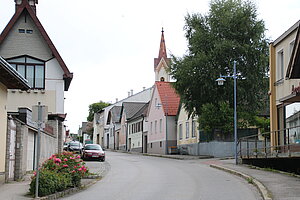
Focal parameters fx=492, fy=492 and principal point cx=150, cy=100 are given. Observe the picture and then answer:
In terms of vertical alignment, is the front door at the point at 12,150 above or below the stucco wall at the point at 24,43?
below

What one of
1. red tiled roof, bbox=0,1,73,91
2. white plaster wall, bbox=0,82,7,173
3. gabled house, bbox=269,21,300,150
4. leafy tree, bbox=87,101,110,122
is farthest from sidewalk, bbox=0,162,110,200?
leafy tree, bbox=87,101,110,122

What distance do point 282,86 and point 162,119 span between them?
30601 mm

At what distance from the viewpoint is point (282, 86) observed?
2612 cm

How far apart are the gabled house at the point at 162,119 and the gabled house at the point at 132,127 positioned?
169 inches

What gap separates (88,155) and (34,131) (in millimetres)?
12794

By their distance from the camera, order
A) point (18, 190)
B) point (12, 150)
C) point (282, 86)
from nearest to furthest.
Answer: point (18, 190)
point (12, 150)
point (282, 86)

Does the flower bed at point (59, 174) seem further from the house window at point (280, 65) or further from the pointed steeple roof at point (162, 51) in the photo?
the pointed steeple roof at point (162, 51)

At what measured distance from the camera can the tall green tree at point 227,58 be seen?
41.0 meters

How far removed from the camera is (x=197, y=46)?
41.8 m

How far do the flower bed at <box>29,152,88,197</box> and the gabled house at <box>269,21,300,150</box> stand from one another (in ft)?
30.2

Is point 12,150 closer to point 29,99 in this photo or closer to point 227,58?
point 29,99

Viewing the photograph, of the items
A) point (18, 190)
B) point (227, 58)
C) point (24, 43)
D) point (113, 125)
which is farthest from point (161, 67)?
point (18, 190)

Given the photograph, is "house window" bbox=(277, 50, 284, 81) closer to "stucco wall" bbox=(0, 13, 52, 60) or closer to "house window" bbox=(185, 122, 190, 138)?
"stucco wall" bbox=(0, 13, 52, 60)

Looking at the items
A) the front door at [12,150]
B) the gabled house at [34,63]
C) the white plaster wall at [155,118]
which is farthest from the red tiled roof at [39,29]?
the white plaster wall at [155,118]
